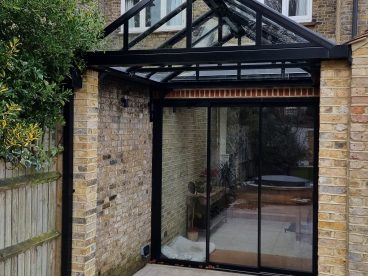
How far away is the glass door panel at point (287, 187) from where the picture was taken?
21.9ft

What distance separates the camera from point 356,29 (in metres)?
6.76

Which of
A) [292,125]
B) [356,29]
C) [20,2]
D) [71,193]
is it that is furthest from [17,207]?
[356,29]

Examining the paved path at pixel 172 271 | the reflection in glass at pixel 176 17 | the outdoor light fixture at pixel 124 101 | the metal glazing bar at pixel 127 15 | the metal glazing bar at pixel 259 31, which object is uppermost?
the reflection in glass at pixel 176 17

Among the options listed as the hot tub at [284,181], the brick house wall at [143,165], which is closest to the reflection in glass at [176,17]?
the brick house wall at [143,165]

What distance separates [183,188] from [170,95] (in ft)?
5.44

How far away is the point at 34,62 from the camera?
3.42 metres

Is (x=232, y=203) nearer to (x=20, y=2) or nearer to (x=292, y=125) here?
→ (x=292, y=125)

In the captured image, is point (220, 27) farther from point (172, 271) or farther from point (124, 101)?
point (172, 271)

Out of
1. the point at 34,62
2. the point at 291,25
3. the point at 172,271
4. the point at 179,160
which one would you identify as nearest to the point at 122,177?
the point at 179,160

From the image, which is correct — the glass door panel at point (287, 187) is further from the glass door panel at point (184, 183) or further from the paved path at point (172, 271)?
the glass door panel at point (184, 183)

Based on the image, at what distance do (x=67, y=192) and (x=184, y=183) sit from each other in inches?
131

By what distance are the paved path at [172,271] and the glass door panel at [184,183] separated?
10.4 inches

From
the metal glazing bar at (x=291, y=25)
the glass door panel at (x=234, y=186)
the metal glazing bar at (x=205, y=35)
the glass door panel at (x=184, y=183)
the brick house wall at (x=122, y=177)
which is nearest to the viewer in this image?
the metal glazing bar at (x=291, y=25)

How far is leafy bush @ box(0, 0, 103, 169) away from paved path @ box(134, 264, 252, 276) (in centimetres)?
348
